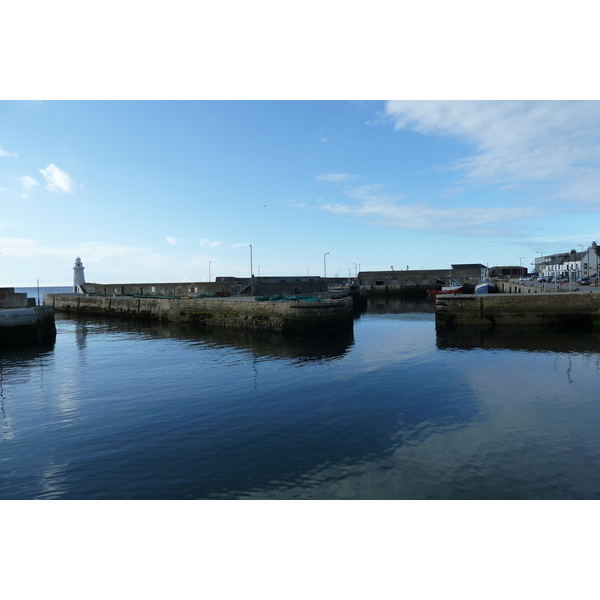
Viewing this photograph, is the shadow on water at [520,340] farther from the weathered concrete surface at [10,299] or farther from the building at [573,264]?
the building at [573,264]

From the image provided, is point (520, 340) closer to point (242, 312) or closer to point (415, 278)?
point (242, 312)

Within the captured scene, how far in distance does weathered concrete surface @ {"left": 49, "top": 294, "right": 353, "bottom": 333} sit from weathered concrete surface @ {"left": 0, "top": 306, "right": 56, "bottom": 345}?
506 inches

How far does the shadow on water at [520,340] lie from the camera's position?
2312cm

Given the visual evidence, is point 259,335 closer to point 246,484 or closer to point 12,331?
point 12,331

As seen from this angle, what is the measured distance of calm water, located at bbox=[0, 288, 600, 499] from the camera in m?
8.24

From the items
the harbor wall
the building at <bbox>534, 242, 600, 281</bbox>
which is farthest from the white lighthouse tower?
the building at <bbox>534, 242, 600, 281</bbox>

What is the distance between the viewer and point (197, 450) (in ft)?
32.5

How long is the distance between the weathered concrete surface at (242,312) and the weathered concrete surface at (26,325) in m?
12.9

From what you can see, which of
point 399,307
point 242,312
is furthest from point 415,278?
point 242,312

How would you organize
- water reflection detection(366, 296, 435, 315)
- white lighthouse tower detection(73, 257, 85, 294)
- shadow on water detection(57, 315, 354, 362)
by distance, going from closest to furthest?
shadow on water detection(57, 315, 354, 362) < water reflection detection(366, 296, 435, 315) < white lighthouse tower detection(73, 257, 85, 294)

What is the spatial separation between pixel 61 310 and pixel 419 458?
65.7 meters

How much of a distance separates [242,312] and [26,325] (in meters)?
16.5

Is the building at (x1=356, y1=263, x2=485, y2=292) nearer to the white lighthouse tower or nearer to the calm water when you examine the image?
the white lighthouse tower

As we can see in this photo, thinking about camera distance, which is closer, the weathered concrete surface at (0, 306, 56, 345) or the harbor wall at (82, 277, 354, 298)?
the weathered concrete surface at (0, 306, 56, 345)
